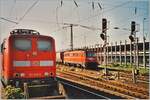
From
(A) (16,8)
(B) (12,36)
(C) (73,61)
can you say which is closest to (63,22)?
(A) (16,8)

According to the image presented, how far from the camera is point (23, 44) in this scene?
7750 mm

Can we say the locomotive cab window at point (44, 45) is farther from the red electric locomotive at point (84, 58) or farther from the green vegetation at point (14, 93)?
the red electric locomotive at point (84, 58)

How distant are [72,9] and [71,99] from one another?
114 inches

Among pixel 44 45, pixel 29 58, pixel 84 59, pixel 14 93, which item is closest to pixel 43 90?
pixel 14 93

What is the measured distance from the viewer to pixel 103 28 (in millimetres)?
12242

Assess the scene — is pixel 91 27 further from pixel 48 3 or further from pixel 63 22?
pixel 48 3

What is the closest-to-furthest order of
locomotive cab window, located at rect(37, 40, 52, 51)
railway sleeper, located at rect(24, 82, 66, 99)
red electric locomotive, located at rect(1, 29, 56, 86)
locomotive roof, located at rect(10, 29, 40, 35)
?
railway sleeper, located at rect(24, 82, 66, 99)
red electric locomotive, located at rect(1, 29, 56, 86)
locomotive cab window, located at rect(37, 40, 52, 51)
locomotive roof, located at rect(10, 29, 40, 35)

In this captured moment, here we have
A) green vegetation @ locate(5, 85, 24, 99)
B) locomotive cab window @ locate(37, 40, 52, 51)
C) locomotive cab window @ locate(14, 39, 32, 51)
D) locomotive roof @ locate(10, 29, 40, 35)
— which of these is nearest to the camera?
green vegetation @ locate(5, 85, 24, 99)

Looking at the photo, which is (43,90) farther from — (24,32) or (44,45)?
(24,32)

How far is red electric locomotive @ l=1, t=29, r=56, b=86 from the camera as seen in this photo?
7492 millimetres

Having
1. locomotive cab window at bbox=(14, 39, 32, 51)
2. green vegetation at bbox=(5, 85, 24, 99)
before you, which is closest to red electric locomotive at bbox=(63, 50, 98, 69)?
locomotive cab window at bbox=(14, 39, 32, 51)

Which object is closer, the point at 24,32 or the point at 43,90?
the point at 43,90

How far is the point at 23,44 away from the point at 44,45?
0.56 meters

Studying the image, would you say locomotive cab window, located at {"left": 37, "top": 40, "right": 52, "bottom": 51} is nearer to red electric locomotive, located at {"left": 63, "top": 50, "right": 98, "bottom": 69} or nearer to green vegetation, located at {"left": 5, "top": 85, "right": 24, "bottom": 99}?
green vegetation, located at {"left": 5, "top": 85, "right": 24, "bottom": 99}
